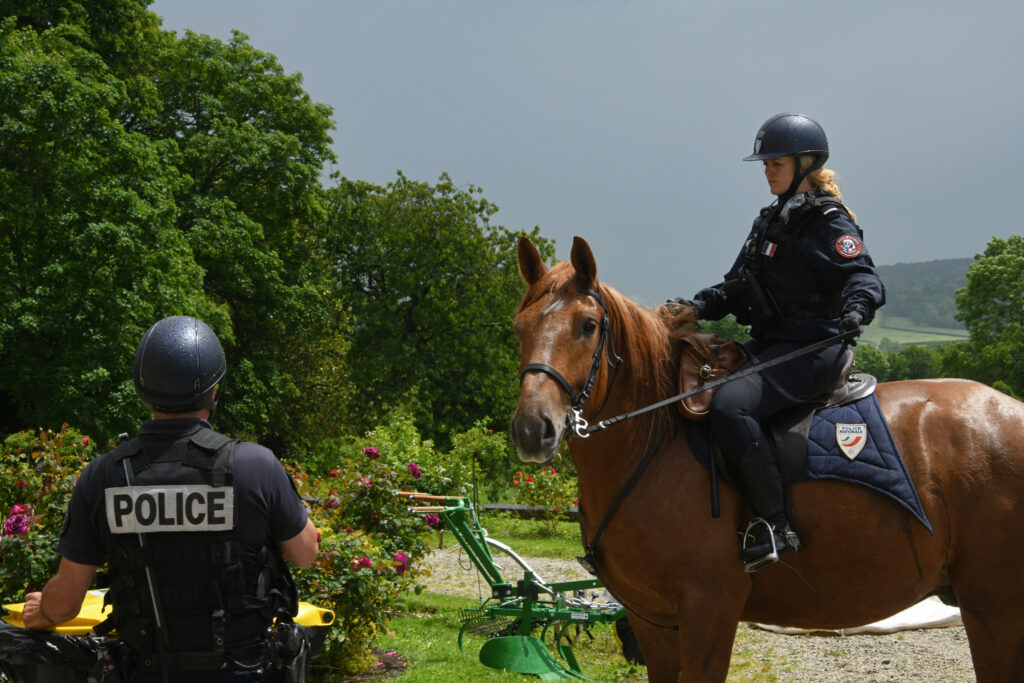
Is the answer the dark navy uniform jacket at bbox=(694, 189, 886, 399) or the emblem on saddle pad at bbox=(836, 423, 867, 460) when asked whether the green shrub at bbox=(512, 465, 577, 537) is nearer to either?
the dark navy uniform jacket at bbox=(694, 189, 886, 399)

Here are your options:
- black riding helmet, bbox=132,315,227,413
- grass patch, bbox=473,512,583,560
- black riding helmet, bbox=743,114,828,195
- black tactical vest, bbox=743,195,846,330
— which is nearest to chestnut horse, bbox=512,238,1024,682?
black tactical vest, bbox=743,195,846,330

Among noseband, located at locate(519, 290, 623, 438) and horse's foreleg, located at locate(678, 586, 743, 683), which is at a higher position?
noseband, located at locate(519, 290, 623, 438)

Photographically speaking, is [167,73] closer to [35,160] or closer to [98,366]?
[35,160]

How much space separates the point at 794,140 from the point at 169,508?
10.2 feet

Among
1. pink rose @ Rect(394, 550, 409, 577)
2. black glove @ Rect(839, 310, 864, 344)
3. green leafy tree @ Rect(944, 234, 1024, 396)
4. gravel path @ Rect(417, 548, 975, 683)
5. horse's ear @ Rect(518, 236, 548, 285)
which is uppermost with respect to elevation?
green leafy tree @ Rect(944, 234, 1024, 396)

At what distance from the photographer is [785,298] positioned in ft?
13.5

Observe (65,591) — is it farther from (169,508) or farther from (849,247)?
(849,247)

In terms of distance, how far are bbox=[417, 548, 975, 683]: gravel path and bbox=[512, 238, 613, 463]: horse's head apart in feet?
17.4

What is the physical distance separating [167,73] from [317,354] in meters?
11.1

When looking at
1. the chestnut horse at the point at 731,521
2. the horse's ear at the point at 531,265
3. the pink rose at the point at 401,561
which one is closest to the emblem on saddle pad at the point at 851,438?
the chestnut horse at the point at 731,521

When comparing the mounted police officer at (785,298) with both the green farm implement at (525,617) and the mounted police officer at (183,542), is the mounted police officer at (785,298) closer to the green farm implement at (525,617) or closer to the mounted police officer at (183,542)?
the mounted police officer at (183,542)

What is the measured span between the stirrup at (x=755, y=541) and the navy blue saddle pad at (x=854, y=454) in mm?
282

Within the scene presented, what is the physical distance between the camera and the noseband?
11.5 feet

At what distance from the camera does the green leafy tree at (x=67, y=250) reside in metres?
19.1
